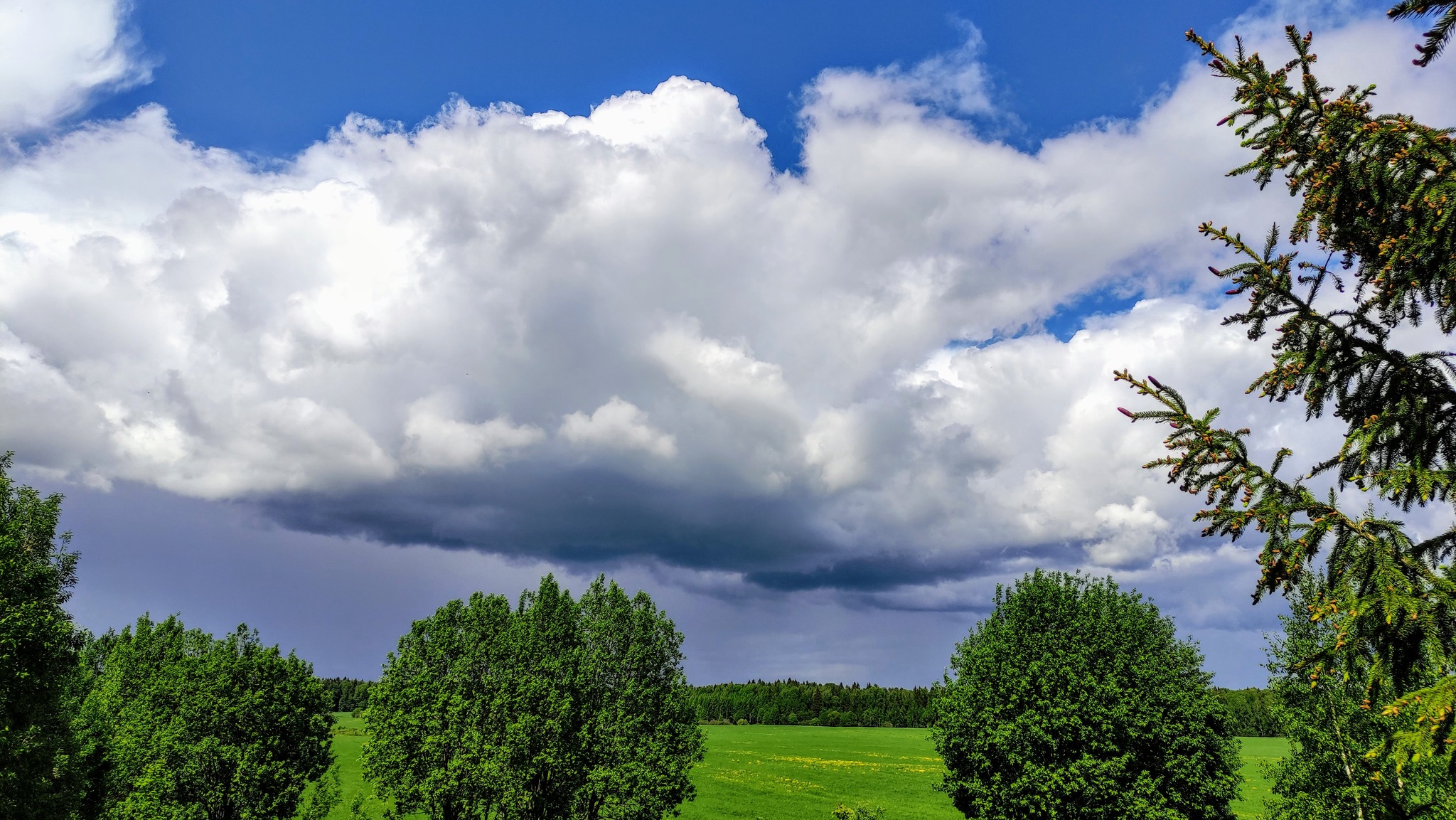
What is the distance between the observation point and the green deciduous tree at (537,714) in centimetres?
3809

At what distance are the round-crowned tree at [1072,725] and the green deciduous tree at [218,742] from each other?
37.3 metres

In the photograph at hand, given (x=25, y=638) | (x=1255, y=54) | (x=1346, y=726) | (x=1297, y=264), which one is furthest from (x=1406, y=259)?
(x=25, y=638)

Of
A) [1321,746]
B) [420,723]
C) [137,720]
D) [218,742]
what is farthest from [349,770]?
[1321,746]

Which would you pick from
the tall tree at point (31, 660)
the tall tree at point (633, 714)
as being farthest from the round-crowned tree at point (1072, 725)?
the tall tree at point (31, 660)

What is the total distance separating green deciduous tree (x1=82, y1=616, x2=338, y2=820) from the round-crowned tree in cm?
3730

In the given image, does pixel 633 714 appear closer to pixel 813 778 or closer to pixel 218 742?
pixel 218 742

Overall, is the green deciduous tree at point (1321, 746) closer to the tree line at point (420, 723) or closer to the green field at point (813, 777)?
the green field at point (813, 777)

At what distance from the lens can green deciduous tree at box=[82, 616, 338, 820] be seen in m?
40.8

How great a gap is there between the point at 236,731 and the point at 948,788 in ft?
136

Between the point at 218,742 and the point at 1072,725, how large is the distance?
4660 cm

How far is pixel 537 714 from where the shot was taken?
39375mm

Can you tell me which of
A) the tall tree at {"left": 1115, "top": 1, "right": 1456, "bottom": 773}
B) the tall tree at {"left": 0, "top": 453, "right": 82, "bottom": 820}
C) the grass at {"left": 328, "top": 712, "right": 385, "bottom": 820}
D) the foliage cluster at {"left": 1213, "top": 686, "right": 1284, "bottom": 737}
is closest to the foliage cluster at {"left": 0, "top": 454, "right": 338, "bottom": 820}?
the tall tree at {"left": 0, "top": 453, "right": 82, "bottom": 820}

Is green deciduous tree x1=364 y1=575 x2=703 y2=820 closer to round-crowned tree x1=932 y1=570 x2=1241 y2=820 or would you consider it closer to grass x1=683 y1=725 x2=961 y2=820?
round-crowned tree x1=932 y1=570 x2=1241 y2=820

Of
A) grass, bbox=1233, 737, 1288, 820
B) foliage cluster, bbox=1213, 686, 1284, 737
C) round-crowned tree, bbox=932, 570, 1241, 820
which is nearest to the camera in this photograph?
round-crowned tree, bbox=932, 570, 1241, 820
